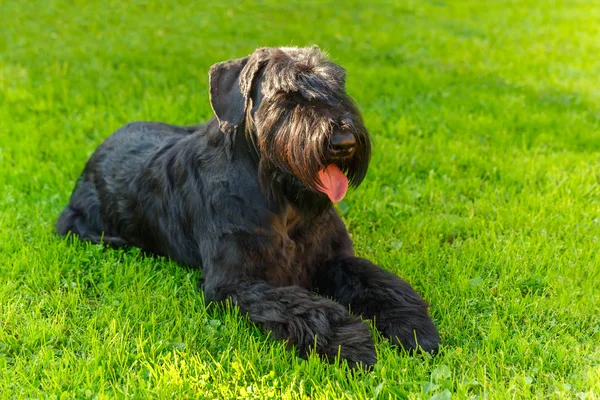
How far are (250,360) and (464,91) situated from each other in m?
6.34

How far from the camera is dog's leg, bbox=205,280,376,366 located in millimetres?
3574

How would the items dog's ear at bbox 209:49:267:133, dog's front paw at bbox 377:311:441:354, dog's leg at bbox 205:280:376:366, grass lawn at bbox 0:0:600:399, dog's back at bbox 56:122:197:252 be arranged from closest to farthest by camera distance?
1. grass lawn at bbox 0:0:600:399
2. dog's leg at bbox 205:280:376:366
3. dog's front paw at bbox 377:311:441:354
4. dog's ear at bbox 209:49:267:133
5. dog's back at bbox 56:122:197:252

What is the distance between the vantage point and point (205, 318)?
4.00 m

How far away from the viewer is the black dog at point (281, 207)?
3643 mm

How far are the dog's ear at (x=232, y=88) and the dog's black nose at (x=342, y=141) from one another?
0.71 m

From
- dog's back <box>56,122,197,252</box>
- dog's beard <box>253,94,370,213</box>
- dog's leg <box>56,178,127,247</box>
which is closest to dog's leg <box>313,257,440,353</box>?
dog's beard <box>253,94,370,213</box>

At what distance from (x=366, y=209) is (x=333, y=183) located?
1999 millimetres

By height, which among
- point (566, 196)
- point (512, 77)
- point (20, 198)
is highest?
point (512, 77)

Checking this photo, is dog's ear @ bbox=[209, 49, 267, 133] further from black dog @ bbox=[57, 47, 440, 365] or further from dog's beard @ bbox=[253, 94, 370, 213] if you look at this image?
dog's beard @ bbox=[253, 94, 370, 213]

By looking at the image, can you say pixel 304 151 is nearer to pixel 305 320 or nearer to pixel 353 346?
pixel 305 320

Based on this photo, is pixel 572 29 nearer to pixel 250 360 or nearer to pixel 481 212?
pixel 481 212

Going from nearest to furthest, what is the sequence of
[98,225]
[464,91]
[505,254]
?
[505,254] → [98,225] → [464,91]

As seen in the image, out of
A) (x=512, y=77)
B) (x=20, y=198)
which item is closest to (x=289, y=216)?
(x=20, y=198)

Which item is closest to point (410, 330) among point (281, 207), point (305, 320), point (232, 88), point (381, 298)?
point (381, 298)
